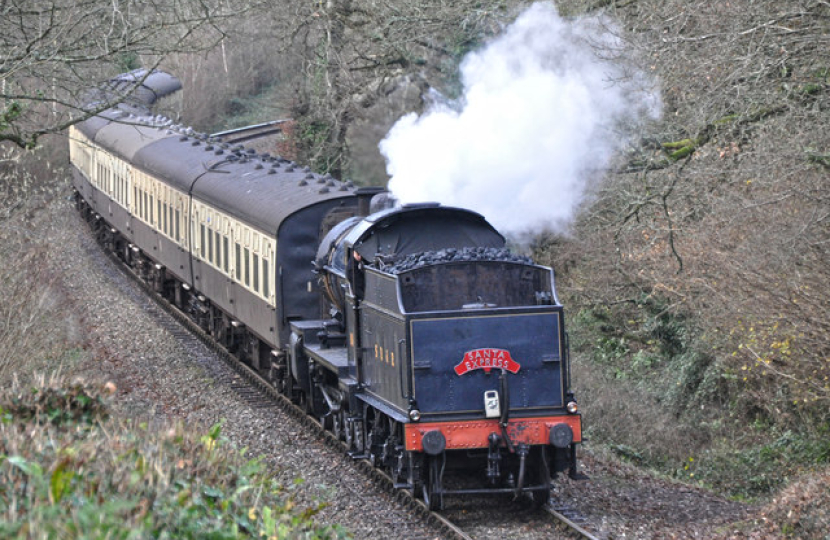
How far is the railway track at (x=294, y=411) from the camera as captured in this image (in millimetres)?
9367

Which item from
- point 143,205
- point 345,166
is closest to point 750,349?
point 143,205

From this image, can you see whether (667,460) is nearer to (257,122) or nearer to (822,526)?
(822,526)

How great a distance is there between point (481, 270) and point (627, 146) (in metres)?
6.98

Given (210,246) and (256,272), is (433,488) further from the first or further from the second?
(210,246)

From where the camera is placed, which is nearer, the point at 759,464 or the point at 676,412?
the point at 759,464

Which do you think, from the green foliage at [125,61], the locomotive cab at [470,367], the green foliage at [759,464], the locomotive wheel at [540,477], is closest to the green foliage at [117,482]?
the locomotive cab at [470,367]

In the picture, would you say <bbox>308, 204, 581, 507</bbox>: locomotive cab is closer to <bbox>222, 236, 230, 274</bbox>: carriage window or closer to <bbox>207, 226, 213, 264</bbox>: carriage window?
<bbox>222, 236, 230, 274</bbox>: carriage window

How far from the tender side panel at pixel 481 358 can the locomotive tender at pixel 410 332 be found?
11 mm

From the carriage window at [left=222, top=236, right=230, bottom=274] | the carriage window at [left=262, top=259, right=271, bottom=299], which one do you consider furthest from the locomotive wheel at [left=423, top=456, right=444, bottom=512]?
the carriage window at [left=222, top=236, right=230, bottom=274]

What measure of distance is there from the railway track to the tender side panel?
1.01 meters

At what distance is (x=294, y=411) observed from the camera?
45.5ft

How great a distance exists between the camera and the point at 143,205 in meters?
21.7

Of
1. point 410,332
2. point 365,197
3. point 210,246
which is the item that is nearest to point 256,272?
point 365,197

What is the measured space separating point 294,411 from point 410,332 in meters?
4.97
